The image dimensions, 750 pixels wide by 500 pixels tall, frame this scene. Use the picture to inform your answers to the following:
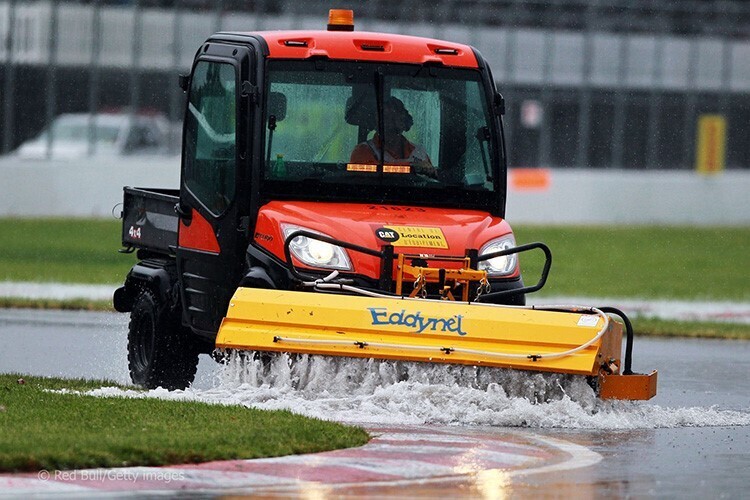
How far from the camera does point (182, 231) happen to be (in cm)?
1360

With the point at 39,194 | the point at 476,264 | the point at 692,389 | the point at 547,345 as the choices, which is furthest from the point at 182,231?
the point at 39,194

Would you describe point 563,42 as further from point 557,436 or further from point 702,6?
point 557,436

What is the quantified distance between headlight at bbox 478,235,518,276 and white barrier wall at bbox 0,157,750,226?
72.5ft

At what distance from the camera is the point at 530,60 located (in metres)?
46.8

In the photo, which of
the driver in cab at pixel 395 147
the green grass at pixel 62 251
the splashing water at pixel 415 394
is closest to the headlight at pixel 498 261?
the driver in cab at pixel 395 147

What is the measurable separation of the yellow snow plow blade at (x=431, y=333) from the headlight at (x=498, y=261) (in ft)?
2.75

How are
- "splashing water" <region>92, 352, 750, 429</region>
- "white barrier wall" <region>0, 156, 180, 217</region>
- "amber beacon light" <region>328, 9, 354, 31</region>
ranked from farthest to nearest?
"white barrier wall" <region>0, 156, 180, 217</region>
"amber beacon light" <region>328, 9, 354, 31</region>
"splashing water" <region>92, 352, 750, 429</region>

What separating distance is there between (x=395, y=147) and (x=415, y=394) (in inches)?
87.1

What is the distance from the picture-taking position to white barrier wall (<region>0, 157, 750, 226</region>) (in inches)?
1400

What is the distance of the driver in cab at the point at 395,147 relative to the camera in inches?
516

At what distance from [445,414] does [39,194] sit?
25010mm

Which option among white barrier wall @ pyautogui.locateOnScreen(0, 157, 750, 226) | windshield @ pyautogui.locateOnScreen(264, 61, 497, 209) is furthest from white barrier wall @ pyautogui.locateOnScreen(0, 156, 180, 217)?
windshield @ pyautogui.locateOnScreen(264, 61, 497, 209)

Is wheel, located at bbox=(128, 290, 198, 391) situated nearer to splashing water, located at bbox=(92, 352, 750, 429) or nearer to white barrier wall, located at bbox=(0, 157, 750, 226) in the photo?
splashing water, located at bbox=(92, 352, 750, 429)

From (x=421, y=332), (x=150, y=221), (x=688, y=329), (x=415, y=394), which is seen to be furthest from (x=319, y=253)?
(x=688, y=329)
